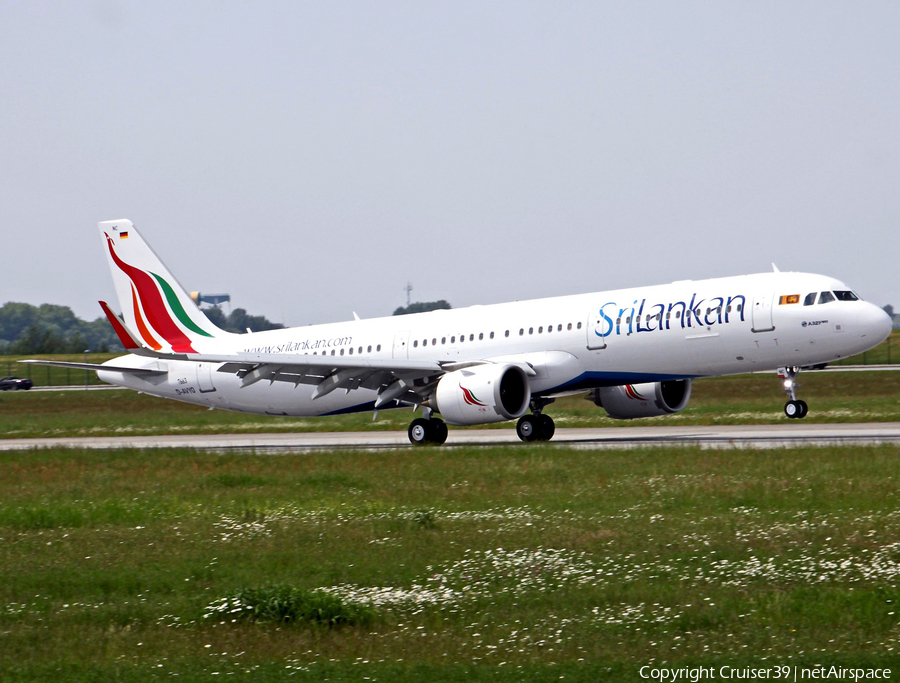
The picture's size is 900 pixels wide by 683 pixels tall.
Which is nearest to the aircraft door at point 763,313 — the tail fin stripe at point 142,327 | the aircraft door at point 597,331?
the aircraft door at point 597,331

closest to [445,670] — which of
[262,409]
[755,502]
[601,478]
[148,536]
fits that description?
[148,536]

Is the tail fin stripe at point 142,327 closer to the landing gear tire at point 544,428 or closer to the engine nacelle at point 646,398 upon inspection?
the landing gear tire at point 544,428

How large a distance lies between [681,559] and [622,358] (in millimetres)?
16942

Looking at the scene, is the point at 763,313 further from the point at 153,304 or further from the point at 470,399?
the point at 153,304

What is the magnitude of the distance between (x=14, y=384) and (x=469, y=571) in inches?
3519

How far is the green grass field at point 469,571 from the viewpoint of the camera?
26.7ft

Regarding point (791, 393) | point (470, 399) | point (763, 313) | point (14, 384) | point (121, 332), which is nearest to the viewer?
point (763, 313)

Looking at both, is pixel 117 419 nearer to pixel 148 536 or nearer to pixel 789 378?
pixel 789 378

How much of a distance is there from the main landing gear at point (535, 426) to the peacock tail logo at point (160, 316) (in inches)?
479

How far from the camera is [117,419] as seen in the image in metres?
49.5

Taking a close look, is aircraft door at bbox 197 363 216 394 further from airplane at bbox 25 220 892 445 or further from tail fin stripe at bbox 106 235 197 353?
tail fin stripe at bbox 106 235 197 353

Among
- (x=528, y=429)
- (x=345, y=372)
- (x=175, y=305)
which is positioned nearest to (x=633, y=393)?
(x=528, y=429)

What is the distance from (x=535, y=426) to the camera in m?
30.6

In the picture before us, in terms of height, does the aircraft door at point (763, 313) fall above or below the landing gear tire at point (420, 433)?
above
